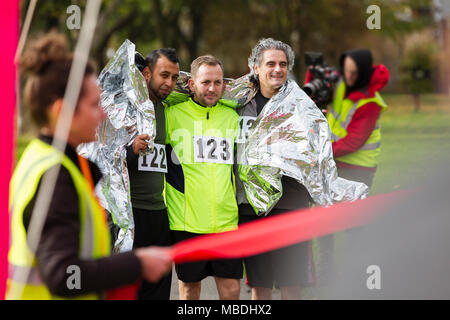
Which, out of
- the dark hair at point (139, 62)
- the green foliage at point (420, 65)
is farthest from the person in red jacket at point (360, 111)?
the green foliage at point (420, 65)

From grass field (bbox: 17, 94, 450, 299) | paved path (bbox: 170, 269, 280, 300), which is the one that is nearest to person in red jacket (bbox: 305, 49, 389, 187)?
grass field (bbox: 17, 94, 450, 299)

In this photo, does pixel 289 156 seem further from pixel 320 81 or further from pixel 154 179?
pixel 320 81

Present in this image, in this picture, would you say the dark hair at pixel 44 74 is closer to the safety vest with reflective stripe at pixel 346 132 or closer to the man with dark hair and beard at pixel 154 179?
the man with dark hair and beard at pixel 154 179

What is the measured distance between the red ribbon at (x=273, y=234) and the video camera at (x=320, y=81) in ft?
7.40

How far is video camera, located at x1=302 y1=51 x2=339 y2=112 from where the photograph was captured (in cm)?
521

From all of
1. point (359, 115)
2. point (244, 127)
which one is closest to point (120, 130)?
point (244, 127)

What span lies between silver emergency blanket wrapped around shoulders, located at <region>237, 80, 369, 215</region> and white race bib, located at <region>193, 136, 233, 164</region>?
10cm

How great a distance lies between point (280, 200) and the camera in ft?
13.1

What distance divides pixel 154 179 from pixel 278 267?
3.27 ft

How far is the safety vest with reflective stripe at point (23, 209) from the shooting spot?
2.00 meters

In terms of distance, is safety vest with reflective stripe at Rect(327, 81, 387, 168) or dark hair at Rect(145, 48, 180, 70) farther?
safety vest with reflective stripe at Rect(327, 81, 387, 168)

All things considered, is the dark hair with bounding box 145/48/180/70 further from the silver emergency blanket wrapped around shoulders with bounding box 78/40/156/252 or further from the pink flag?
the pink flag
